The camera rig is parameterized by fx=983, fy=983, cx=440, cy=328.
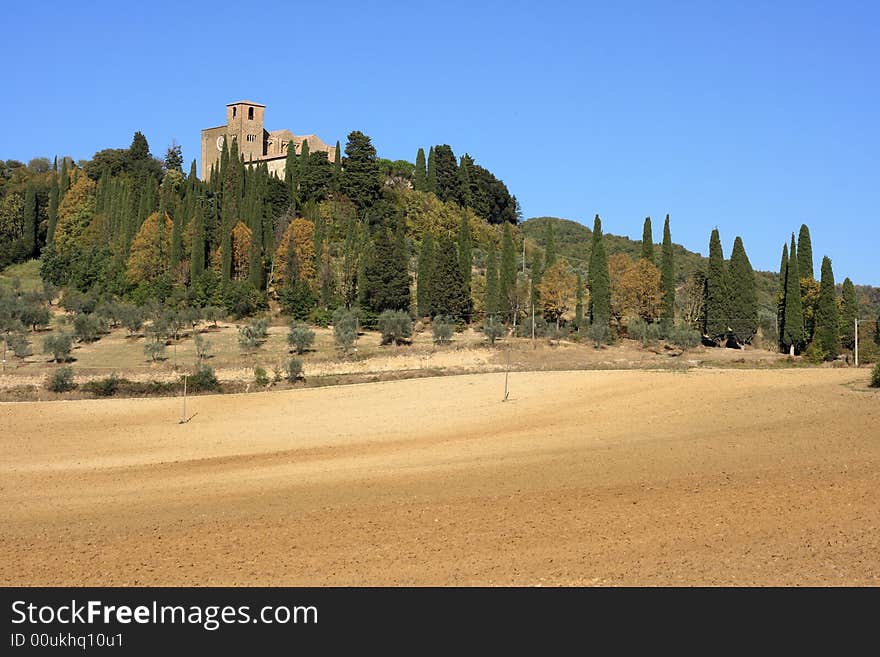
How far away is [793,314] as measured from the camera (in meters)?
55.9

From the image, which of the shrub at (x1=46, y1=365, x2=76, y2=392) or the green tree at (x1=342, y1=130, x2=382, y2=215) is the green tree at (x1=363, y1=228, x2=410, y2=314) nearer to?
the green tree at (x1=342, y1=130, x2=382, y2=215)

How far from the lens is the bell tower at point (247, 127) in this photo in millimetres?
97125

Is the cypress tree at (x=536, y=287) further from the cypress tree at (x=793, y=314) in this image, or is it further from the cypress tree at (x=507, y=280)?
the cypress tree at (x=793, y=314)

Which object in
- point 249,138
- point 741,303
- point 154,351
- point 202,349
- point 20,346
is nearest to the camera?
point 20,346

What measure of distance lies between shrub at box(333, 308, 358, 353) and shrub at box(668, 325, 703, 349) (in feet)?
61.0

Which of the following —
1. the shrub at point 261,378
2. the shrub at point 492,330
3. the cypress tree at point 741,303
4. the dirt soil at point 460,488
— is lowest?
the dirt soil at point 460,488

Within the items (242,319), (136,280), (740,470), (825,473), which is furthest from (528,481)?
(136,280)

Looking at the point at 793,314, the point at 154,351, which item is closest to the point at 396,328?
the point at 154,351

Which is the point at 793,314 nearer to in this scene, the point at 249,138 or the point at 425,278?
the point at 425,278

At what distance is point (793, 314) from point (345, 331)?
25447mm

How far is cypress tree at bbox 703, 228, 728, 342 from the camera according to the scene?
5975cm

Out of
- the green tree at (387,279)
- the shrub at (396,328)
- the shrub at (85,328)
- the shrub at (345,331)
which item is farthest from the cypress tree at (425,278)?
the shrub at (85,328)

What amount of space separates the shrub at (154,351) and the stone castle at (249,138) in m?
48.3

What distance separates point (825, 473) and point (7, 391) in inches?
1248
